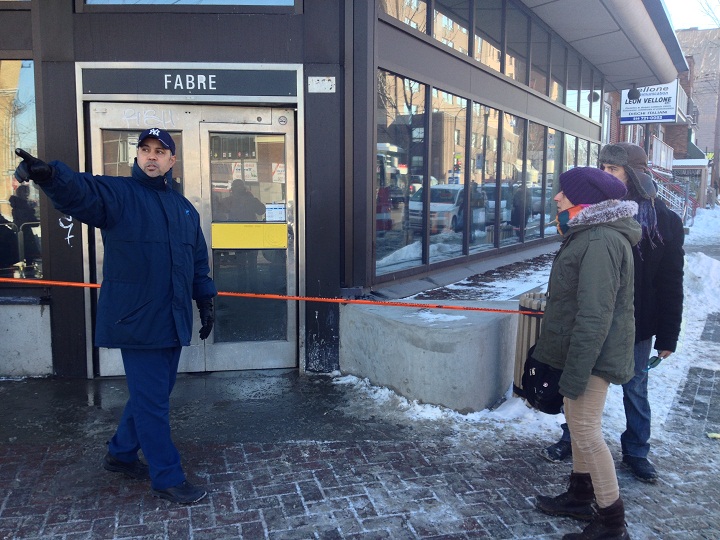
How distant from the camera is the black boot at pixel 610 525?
3.03 metres

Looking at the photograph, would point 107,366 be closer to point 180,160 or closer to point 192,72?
point 180,160

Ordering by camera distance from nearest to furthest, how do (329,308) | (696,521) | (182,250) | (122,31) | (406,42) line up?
(696,521) < (182,250) < (122,31) < (329,308) < (406,42)

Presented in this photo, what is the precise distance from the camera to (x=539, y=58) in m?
9.60

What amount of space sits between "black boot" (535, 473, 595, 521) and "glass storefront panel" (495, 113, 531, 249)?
18.6 feet

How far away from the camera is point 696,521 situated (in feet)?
10.7

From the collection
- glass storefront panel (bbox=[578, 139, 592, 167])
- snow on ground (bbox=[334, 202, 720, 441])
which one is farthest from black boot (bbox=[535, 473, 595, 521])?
glass storefront panel (bbox=[578, 139, 592, 167])

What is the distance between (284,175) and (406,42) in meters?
1.83

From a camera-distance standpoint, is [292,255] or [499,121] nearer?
[292,255]

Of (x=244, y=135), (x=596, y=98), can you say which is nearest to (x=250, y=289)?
(x=244, y=135)

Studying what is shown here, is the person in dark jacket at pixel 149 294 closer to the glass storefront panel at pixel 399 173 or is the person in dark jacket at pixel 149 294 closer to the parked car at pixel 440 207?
the glass storefront panel at pixel 399 173

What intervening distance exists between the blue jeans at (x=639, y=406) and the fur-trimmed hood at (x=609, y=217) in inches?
40.7

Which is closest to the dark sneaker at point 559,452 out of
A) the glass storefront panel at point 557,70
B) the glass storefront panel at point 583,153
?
the glass storefront panel at point 557,70

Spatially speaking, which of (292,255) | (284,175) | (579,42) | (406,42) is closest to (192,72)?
(284,175)

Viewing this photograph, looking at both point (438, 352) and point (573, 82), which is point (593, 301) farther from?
point (573, 82)
